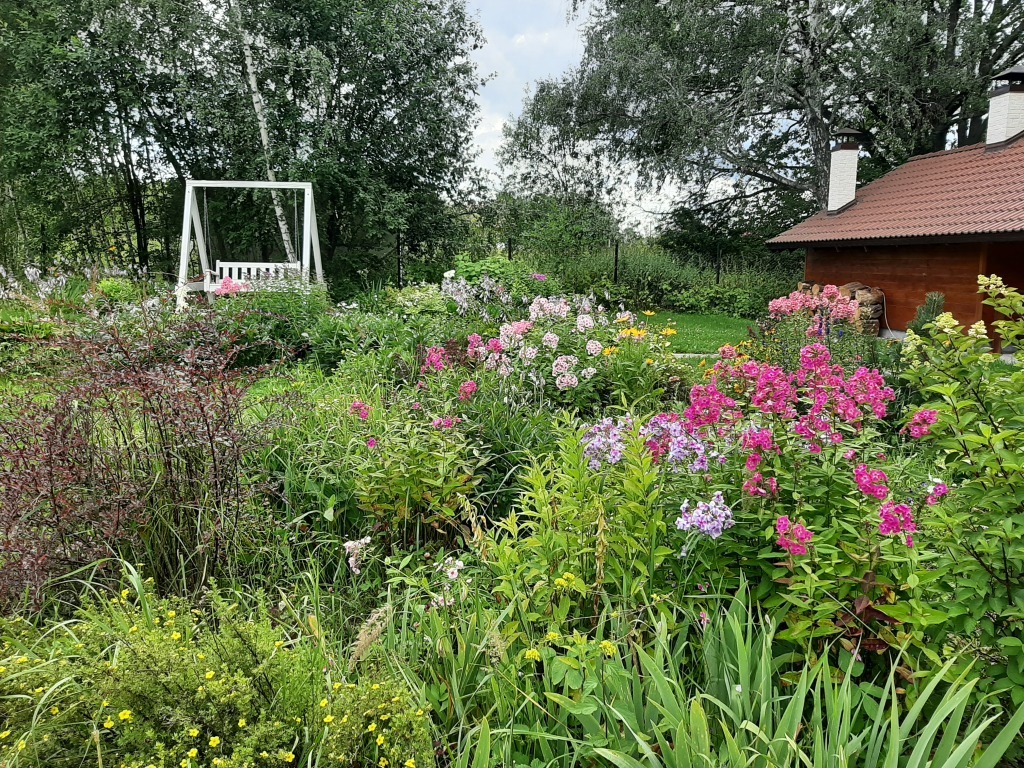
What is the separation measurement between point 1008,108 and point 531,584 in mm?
11868

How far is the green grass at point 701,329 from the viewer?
956cm

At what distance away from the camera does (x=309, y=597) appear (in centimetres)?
198

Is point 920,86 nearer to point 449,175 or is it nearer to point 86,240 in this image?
point 449,175

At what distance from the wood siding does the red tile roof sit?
37 cm

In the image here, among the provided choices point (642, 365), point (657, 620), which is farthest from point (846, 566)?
point (642, 365)

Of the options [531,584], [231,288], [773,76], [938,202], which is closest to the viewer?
[531,584]

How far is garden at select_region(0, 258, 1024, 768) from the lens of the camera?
133 centimetres

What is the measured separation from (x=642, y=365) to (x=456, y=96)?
11325 millimetres

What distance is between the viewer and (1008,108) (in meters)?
9.77

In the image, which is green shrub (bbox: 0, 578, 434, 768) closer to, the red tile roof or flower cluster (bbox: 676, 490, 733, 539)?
flower cluster (bbox: 676, 490, 733, 539)

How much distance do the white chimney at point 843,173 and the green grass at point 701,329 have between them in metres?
2.76

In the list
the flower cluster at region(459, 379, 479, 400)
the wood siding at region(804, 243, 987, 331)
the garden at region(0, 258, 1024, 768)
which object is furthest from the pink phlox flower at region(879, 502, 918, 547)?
the wood siding at region(804, 243, 987, 331)

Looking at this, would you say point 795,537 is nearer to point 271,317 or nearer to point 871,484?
point 871,484

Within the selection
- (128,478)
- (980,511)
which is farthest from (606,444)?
(128,478)
